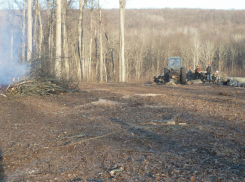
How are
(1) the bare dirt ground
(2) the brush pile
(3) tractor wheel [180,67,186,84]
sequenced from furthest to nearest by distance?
(3) tractor wheel [180,67,186,84]
(2) the brush pile
(1) the bare dirt ground

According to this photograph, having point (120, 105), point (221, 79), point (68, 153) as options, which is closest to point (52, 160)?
point (68, 153)

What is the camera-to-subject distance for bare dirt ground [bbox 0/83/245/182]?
11.2ft

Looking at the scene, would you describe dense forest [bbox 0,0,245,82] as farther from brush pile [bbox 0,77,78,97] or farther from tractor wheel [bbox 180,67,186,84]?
brush pile [bbox 0,77,78,97]

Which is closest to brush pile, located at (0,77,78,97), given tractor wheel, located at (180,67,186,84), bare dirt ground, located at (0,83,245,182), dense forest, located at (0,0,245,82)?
bare dirt ground, located at (0,83,245,182)

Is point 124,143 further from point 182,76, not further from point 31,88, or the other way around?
point 182,76

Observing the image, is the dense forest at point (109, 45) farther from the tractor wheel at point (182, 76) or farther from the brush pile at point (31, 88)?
the brush pile at point (31, 88)

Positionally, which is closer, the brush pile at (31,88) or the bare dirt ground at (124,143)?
the bare dirt ground at (124,143)

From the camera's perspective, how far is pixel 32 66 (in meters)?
11.2

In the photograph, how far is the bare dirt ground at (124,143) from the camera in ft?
11.2

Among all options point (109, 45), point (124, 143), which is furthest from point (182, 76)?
point (109, 45)

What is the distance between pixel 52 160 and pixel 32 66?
7.94 meters

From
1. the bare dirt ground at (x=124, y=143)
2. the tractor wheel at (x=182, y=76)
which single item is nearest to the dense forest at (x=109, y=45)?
the tractor wheel at (x=182, y=76)

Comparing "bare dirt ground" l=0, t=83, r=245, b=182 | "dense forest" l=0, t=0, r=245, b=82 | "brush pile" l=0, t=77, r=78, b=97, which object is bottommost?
"bare dirt ground" l=0, t=83, r=245, b=182

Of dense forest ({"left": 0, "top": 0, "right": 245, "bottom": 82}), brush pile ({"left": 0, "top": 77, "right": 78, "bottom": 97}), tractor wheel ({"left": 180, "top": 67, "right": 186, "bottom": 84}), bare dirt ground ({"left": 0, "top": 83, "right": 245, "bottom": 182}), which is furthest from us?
dense forest ({"left": 0, "top": 0, "right": 245, "bottom": 82})
